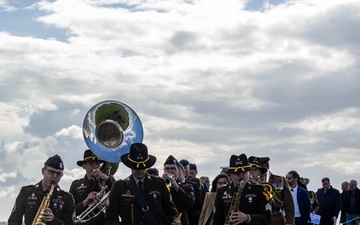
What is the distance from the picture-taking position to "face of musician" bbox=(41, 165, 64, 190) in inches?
501

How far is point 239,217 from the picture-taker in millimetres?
12375

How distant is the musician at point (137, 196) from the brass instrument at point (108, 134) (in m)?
1.98

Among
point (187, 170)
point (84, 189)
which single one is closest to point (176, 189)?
point (84, 189)

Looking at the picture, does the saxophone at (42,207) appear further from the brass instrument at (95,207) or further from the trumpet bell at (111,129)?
the trumpet bell at (111,129)

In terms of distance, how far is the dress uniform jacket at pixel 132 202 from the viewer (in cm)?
1249

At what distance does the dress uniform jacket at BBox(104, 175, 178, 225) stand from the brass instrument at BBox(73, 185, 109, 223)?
2.07 metres

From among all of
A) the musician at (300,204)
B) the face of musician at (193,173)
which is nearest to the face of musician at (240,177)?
the face of musician at (193,173)

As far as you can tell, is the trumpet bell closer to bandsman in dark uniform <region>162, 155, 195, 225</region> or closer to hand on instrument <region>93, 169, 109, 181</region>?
hand on instrument <region>93, 169, 109, 181</region>

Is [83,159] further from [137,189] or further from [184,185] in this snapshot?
[137,189]

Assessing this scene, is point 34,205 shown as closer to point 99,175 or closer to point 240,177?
point 99,175

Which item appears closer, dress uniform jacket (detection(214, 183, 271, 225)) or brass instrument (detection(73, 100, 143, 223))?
dress uniform jacket (detection(214, 183, 271, 225))

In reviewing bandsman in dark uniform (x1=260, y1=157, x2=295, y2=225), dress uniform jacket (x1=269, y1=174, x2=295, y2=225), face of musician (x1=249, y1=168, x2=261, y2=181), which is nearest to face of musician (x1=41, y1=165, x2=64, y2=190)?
face of musician (x1=249, y1=168, x2=261, y2=181)

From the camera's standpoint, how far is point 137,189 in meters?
12.5

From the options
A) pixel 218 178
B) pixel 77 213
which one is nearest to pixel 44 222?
pixel 77 213
